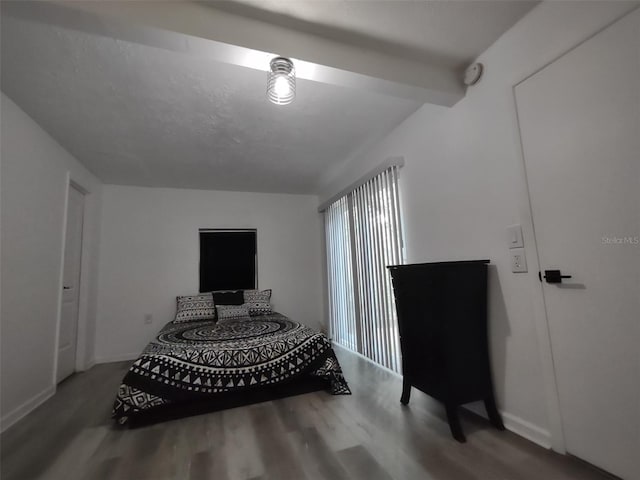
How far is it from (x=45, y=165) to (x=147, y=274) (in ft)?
5.82

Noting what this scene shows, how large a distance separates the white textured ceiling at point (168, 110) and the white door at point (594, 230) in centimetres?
112

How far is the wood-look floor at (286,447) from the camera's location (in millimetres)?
1346

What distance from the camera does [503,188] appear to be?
5.52 ft

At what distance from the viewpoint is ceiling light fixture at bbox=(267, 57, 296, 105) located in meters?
1.48

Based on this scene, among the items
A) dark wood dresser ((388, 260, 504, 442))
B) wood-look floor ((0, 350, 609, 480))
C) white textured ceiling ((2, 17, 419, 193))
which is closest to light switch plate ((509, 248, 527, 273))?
dark wood dresser ((388, 260, 504, 442))

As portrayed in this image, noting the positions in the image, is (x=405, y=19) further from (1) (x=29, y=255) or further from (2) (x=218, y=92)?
(1) (x=29, y=255)

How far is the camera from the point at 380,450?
1.50 metres

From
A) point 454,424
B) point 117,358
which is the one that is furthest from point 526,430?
point 117,358

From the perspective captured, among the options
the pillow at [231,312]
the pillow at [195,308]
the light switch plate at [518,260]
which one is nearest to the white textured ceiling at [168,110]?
the light switch plate at [518,260]

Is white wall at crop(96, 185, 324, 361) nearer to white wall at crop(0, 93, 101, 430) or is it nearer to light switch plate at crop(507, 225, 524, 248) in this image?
white wall at crop(0, 93, 101, 430)

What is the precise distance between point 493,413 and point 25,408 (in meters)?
3.31

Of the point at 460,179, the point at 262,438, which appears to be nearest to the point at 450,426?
the point at 262,438

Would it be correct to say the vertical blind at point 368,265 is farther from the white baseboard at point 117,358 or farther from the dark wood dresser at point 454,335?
the white baseboard at point 117,358

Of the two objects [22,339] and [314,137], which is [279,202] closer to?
[314,137]
